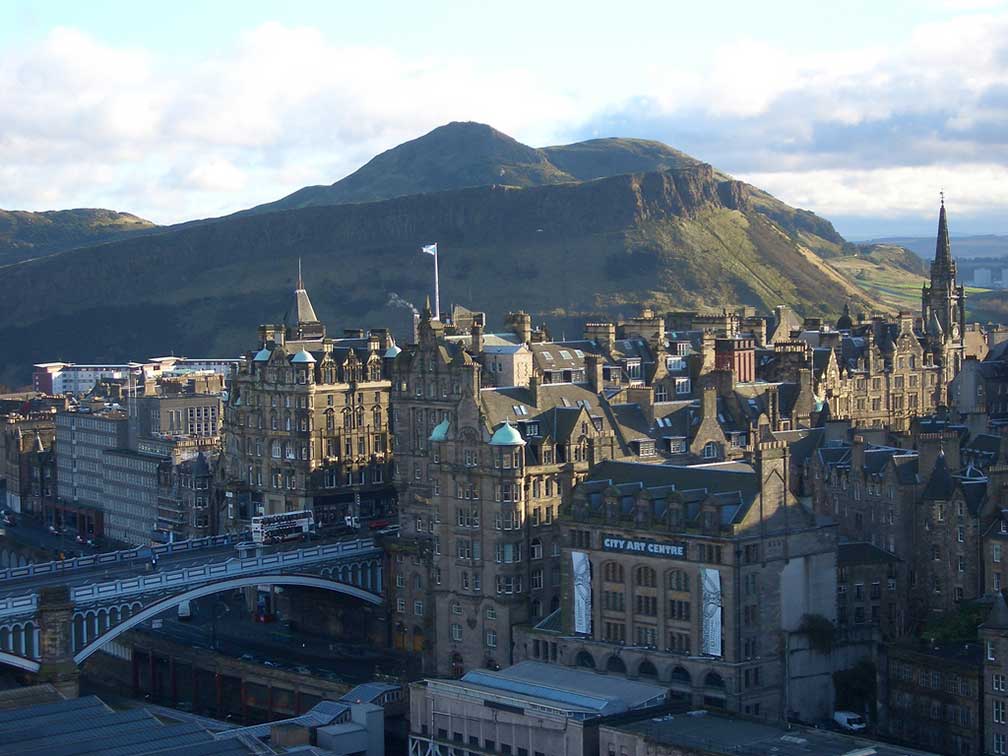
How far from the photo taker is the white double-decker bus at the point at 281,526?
15088 centimetres

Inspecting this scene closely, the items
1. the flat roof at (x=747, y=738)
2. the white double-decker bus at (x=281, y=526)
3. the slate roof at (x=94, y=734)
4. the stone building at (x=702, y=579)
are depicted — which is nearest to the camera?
the flat roof at (x=747, y=738)

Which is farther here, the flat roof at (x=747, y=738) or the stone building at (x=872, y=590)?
the stone building at (x=872, y=590)

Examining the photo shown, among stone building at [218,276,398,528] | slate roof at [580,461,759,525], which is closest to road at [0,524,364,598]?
stone building at [218,276,398,528]

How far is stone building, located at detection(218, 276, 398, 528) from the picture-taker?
161625 mm

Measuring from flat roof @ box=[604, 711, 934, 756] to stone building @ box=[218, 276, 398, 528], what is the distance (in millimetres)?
61683

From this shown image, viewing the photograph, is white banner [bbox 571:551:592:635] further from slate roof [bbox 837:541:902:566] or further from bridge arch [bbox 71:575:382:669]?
bridge arch [bbox 71:575:382:669]

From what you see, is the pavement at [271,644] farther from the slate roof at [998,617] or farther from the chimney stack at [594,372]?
the slate roof at [998,617]

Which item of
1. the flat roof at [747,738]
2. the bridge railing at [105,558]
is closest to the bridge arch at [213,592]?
the bridge railing at [105,558]

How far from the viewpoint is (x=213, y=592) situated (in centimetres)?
13950

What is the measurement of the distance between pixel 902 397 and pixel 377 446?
49.7 meters

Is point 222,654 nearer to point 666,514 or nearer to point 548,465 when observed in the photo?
point 548,465

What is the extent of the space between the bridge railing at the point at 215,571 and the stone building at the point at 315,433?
14.9m

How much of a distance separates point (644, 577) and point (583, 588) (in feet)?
16.2

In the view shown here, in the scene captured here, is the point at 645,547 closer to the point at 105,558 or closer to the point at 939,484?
the point at 939,484
